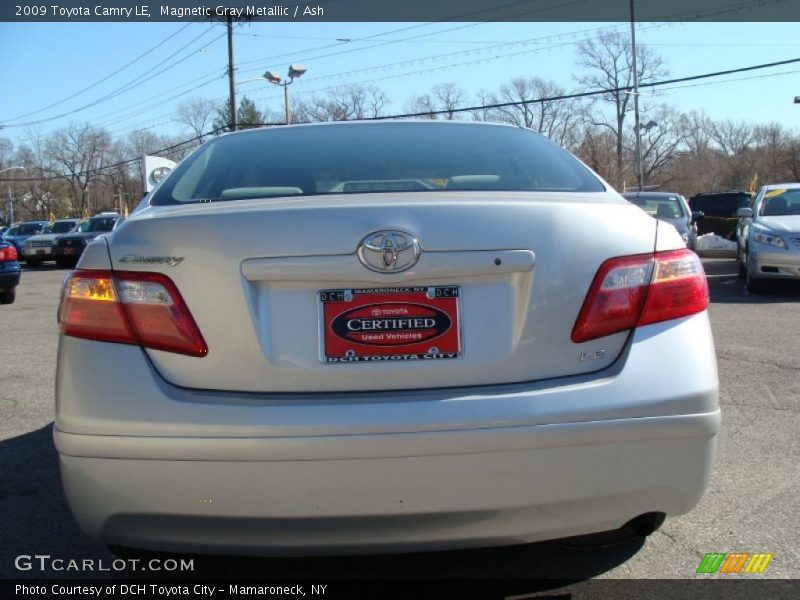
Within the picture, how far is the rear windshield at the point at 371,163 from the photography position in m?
2.71

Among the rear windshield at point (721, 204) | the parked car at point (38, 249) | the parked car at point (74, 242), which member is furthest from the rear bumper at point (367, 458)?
the parked car at point (38, 249)

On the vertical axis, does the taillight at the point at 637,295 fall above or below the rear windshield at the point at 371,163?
below

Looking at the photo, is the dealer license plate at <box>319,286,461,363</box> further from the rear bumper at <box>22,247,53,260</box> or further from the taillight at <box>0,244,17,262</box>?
the rear bumper at <box>22,247,53,260</box>

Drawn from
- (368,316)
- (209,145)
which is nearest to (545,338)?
(368,316)

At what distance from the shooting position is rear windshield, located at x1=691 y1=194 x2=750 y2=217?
25141 millimetres

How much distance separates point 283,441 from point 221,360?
0.93 ft

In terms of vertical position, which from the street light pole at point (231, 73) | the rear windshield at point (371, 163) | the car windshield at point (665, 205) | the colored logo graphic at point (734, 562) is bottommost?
the colored logo graphic at point (734, 562)

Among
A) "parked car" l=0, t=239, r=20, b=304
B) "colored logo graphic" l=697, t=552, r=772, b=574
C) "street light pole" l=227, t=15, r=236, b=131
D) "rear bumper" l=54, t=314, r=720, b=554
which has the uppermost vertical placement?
"street light pole" l=227, t=15, r=236, b=131

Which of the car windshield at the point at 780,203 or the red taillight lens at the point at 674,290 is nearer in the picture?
the red taillight lens at the point at 674,290

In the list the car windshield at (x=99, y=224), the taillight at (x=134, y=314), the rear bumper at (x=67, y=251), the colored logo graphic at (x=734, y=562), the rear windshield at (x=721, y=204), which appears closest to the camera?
the taillight at (x=134, y=314)

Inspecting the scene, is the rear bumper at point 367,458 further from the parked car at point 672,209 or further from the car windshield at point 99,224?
the car windshield at point 99,224

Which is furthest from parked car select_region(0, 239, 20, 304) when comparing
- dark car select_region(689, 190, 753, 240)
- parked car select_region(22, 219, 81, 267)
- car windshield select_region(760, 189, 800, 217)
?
dark car select_region(689, 190, 753, 240)

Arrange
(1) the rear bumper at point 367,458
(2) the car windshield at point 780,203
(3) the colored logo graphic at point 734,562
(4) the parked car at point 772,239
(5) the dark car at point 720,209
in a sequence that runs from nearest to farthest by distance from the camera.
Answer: (1) the rear bumper at point 367,458, (3) the colored logo graphic at point 734,562, (4) the parked car at point 772,239, (2) the car windshield at point 780,203, (5) the dark car at point 720,209

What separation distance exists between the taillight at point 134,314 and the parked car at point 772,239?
33.0ft
